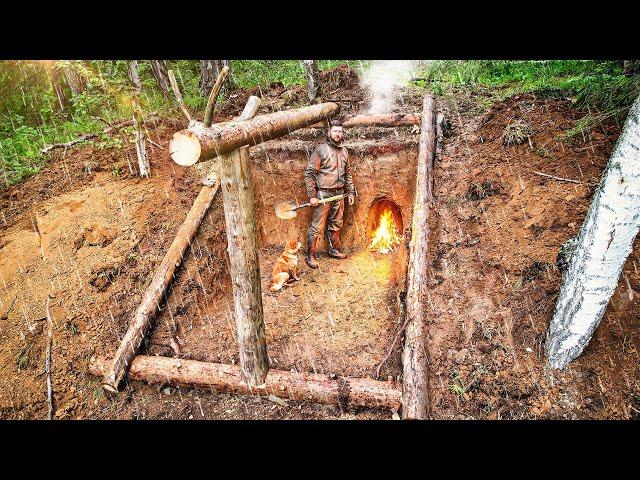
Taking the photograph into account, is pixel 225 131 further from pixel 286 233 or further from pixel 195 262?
pixel 286 233

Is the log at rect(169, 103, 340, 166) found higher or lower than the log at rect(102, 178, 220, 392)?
higher

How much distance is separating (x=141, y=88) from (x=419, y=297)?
902cm

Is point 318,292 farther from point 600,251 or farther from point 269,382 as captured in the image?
point 600,251

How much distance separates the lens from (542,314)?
423cm

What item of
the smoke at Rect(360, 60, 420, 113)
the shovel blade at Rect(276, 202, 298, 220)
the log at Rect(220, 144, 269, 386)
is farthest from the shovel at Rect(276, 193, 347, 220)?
the smoke at Rect(360, 60, 420, 113)

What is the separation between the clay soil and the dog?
0.19m

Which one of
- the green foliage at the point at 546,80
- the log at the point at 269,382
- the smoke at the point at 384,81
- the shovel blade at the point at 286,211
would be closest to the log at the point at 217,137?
the shovel blade at the point at 286,211

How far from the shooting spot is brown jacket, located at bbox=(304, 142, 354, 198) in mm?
6852

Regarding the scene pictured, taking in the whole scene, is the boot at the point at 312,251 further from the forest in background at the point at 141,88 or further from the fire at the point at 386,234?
the forest in background at the point at 141,88

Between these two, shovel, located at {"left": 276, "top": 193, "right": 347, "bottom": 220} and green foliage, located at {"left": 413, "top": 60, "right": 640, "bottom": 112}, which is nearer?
green foliage, located at {"left": 413, "top": 60, "right": 640, "bottom": 112}

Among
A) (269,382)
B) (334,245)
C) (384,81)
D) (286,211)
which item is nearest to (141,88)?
(286,211)

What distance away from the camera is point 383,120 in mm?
7820

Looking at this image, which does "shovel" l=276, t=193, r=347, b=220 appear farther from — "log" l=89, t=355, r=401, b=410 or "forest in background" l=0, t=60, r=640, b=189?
"forest in background" l=0, t=60, r=640, b=189
